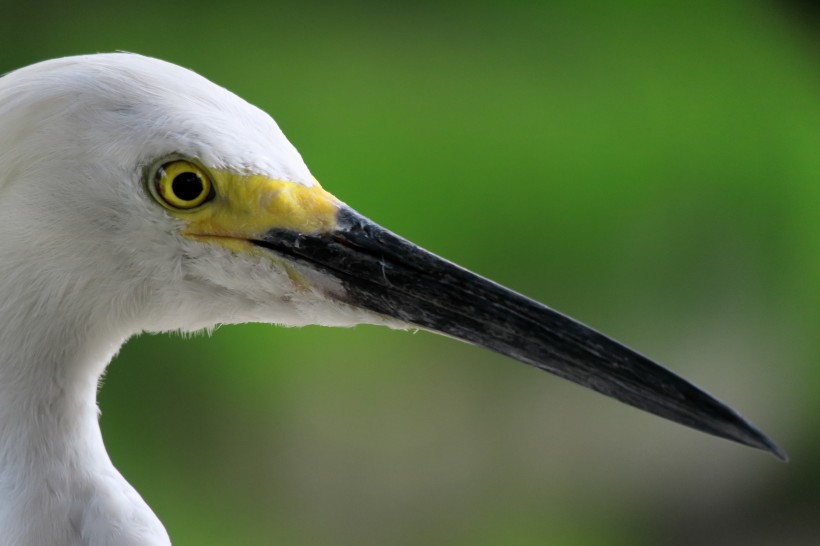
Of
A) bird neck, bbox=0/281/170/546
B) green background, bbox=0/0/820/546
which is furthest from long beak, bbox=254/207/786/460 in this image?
green background, bbox=0/0/820/546

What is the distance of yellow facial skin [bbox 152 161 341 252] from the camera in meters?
0.66

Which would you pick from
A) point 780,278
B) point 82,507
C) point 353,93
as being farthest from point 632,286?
point 82,507

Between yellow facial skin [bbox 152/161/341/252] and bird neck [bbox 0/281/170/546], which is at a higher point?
yellow facial skin [bbox 152/161/341/252]

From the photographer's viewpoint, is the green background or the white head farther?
the green background

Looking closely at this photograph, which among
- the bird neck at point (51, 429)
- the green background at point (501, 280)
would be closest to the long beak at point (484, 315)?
the bird neck at point (51, 429)

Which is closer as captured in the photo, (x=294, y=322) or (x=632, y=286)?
(x=294, y=322)

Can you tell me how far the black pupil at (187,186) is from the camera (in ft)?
2.15

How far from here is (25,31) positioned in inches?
85.3

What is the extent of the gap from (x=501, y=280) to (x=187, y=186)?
1456 millimetres

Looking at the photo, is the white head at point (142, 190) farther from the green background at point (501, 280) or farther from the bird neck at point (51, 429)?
the green background at point (501, 280)

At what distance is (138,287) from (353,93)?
148cm

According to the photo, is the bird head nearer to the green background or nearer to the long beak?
the long beak

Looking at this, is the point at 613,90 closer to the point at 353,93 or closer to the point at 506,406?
the point at 353,93

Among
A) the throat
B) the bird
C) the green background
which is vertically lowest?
the throat
